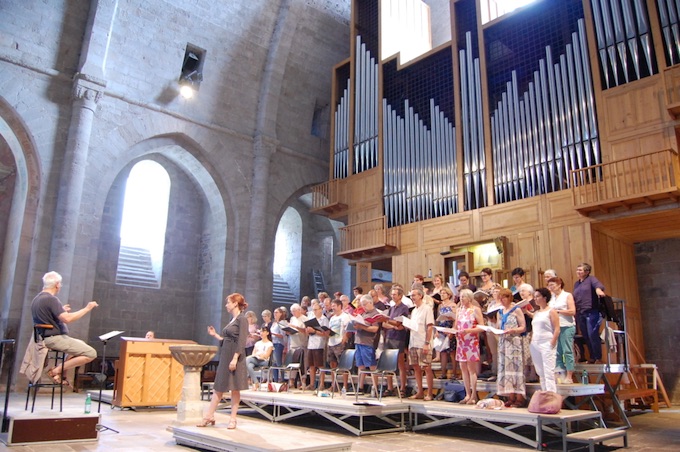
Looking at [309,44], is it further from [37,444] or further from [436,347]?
[37,444]

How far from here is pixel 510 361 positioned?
21.7 ft

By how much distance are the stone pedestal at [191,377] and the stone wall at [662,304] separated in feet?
30.6

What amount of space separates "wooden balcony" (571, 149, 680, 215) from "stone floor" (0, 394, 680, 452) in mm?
3365

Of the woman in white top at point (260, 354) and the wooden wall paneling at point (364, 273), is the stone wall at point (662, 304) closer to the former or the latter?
the wooden wall paneling at point (364, 273)

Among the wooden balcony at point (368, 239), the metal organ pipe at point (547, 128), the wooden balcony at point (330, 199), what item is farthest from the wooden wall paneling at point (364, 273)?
the metal organ pipe at point (547, 128)

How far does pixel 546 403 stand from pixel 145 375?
6.24 meters

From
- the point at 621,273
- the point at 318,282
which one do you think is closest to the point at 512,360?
the point at 621,273

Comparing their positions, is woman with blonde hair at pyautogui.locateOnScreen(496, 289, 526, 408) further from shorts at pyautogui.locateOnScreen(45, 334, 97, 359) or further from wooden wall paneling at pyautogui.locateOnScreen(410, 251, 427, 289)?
wooden wall paneling at pyautogui.locateOnScreen(410, 251, 427, 289)

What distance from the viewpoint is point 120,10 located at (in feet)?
44.4

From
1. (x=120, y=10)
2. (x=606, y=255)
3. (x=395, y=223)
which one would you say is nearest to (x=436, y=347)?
(x=606, y=255)

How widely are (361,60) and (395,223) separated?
4887 mm

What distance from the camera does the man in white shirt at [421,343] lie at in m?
7.33

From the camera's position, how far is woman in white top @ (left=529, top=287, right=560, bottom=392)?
6215mm

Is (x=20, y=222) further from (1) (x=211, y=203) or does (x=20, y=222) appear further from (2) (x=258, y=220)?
(2) (x=258, y=220)
